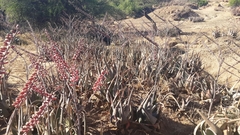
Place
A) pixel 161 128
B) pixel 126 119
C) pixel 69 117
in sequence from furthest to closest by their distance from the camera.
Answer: pixel 161 128, pixel 126 119, pixel 69 117

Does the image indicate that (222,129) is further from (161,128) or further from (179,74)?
(179,74)

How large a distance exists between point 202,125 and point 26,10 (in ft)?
41.0

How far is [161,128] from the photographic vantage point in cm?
309

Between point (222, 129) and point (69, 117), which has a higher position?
point (69, 117)

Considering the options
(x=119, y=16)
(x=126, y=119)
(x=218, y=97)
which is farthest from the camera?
(x=119, y=16)

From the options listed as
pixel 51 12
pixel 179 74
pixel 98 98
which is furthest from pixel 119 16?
pixel 98 98

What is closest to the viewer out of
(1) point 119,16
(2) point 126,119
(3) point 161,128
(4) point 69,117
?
(4) point 69,117

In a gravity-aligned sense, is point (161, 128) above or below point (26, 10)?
below

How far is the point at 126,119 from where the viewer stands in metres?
2.67

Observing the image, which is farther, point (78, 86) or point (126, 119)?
point (78, 86)

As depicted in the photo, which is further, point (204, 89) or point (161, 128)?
point (204, 89)

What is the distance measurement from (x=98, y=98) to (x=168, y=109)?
3.32 feet

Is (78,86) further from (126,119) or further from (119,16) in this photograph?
(119,16)

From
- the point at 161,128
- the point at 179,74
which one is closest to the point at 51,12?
the point at 179,74
